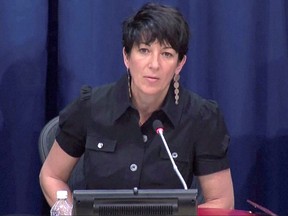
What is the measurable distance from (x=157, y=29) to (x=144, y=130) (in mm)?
349

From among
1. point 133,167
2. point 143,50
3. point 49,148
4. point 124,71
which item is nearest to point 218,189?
point 133,167

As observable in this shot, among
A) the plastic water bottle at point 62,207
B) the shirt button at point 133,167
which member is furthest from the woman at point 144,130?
the plastic water bottle at point 62,207

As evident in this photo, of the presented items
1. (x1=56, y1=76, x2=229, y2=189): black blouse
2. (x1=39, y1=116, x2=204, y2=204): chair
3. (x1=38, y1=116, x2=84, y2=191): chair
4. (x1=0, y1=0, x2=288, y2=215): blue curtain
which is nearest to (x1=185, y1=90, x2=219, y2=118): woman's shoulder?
(x1=56, y1=76, x2=229, y2=189): black blouse

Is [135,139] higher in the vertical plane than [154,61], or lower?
lower

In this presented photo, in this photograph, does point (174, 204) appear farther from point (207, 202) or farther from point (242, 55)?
point (242, 55)

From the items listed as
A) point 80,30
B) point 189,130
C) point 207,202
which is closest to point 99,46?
point 80,30

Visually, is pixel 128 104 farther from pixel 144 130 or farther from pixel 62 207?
pixel 62 207

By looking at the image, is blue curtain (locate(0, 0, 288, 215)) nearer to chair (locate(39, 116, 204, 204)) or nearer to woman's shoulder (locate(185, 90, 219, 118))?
chair (locate(39, 116, 204, 204))

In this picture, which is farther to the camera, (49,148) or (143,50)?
(49,148)

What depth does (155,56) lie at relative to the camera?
2133 mm

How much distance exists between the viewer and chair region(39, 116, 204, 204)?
237 cm

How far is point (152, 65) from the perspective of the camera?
2.12m

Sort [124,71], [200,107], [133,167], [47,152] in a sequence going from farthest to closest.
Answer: [124,71], [47,152], [200,107], [133,167]

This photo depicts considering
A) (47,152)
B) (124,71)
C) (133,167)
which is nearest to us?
(133,167)
